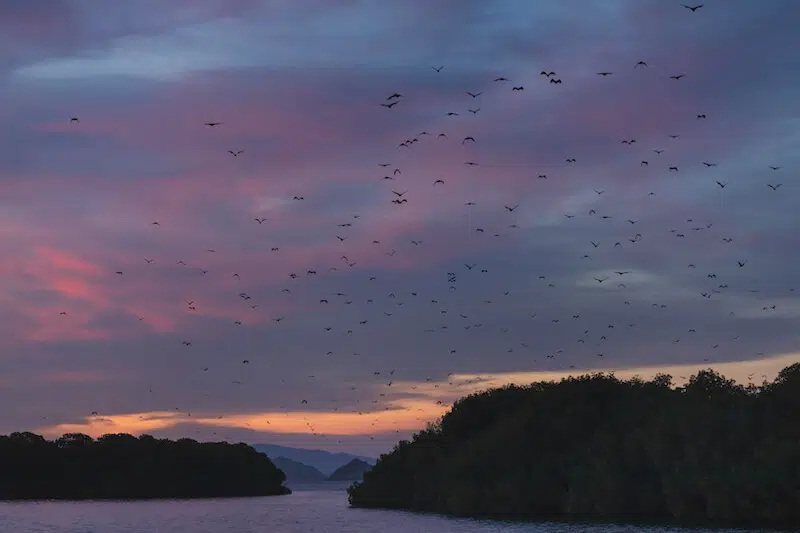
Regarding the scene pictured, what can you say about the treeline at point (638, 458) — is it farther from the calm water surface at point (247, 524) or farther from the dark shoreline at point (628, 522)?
the calm water surface at point (247, 524)

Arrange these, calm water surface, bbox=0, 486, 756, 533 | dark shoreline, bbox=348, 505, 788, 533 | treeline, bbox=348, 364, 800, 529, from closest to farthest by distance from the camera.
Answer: dark shoreline, bbox=348, 505, 788, 533, treeline, bbox=348, 364, 800, 529, calm water surface, bbox=0, 486, 756, 533

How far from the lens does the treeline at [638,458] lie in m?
121

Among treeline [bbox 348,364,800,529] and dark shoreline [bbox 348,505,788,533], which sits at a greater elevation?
treeline [bbox 348,364,800,529]

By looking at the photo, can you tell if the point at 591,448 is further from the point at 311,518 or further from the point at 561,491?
the point at 311,518

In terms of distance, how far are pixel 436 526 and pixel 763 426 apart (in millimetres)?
42069

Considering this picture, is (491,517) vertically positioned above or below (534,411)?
below

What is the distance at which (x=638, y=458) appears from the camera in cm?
14225

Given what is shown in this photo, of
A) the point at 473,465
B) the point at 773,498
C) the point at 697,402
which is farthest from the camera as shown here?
the point at 473,465

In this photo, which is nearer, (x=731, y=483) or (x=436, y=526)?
(x=731, y=483)

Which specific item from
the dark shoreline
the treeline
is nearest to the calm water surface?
the dark shoreline

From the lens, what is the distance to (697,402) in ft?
491

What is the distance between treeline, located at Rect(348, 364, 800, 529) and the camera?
398ft

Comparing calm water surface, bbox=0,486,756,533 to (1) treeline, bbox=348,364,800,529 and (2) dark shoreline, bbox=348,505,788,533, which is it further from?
(1) treeline, bbox=348,364,800,529

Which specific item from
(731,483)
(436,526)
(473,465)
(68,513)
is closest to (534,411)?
(473,465)
